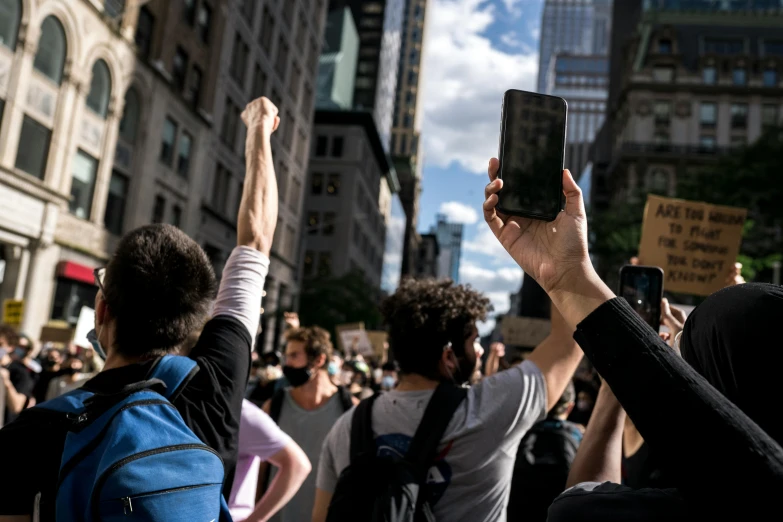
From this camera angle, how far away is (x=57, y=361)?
1116 centimetres

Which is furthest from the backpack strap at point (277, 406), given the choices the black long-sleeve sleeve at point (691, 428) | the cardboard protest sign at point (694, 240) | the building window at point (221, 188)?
the building window at point (221, 188)

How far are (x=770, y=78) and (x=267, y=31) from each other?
47327 millimetres

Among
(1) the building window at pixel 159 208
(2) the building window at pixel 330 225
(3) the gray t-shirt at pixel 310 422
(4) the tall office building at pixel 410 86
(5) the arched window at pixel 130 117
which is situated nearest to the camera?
(3) the gray t-shirt at pixel 310 422

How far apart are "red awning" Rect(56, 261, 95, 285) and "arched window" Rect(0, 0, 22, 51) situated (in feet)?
22.0

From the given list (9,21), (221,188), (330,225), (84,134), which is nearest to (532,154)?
(9,21)

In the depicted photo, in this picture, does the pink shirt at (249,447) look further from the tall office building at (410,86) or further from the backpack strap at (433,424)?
the tall office building at (410,86)

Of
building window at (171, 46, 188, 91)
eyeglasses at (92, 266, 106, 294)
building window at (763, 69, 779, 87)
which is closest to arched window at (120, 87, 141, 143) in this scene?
building window at (171, 46, 188, 91)

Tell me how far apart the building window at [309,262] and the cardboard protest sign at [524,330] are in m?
49.3

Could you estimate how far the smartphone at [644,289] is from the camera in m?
2.21

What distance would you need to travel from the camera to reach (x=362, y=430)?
284 cm

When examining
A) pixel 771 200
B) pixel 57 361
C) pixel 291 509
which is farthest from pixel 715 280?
pixel 771 200

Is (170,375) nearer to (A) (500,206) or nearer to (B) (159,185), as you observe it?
(A) (500,206)

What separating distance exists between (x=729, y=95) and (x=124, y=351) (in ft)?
234

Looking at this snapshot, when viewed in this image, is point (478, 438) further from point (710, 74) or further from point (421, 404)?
point (710, 74)
